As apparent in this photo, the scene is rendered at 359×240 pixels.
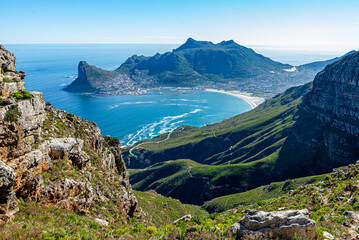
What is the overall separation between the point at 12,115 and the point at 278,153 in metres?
126

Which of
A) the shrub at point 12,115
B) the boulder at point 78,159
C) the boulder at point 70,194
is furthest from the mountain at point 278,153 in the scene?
the shrub at point 12,115

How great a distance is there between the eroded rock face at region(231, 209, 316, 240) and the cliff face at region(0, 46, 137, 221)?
16.6m

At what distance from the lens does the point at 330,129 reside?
11438 cm

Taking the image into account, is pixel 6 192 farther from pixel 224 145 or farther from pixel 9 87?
pixel 224 145

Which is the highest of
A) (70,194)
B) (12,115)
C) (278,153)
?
(12,115)

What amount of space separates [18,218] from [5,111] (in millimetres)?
9085


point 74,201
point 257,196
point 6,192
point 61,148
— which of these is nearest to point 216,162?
point 257,196

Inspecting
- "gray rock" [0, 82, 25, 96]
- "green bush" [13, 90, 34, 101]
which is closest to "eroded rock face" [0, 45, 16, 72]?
"gray rock" [0, 82, 25, 96]

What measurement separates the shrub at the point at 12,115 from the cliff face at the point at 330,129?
4504 inches

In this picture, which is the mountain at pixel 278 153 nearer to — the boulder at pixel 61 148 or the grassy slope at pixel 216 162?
the grassy slope at pixel 216 162

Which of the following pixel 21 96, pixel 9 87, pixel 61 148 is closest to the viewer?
pixel 21 96

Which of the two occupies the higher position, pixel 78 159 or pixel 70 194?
pixel 78 159

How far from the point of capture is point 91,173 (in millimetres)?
28906

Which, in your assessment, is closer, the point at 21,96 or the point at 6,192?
the point at 6,192
